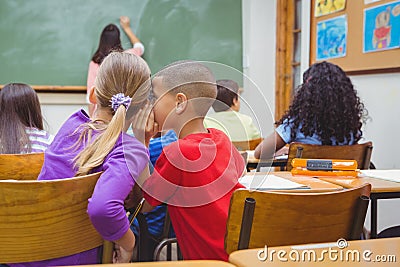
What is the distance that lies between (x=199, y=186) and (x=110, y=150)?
0.25 metres

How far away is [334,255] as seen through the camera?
88 centimetres

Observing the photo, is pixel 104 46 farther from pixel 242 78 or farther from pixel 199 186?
pixel 242 78

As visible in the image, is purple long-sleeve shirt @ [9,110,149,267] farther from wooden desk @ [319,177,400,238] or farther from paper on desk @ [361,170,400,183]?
paper on desk @ [361,170,400,183]

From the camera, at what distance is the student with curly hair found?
267 centimetres

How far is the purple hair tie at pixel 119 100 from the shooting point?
148 centimetres

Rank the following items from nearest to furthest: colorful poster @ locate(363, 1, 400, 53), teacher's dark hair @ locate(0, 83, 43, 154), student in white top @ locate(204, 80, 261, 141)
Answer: student in white top @ locate(204, 80, 261, 141)
teacher's dark hair @ locate(0, 83, 43, 154)
colorful poster @ locate(363, 1, 400, 53)

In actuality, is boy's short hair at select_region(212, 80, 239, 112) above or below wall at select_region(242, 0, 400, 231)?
above

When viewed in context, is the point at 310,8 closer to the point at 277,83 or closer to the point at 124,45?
the point at 277,83

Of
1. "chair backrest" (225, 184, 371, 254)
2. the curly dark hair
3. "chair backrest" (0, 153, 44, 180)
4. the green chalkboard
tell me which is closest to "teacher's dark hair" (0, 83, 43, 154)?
"chair backrest" (0, 153, 44, 180)

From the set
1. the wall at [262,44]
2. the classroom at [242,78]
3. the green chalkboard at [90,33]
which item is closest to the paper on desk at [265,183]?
the classroom at [242,78]

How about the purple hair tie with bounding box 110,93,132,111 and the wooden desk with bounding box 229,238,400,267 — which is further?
the purple hair tie with bounding box 110,93,132,111

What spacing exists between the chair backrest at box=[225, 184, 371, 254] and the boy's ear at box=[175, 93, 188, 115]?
29 cm

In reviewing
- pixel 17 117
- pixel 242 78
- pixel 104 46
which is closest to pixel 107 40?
pixel 104 46

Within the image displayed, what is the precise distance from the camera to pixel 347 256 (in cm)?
88
